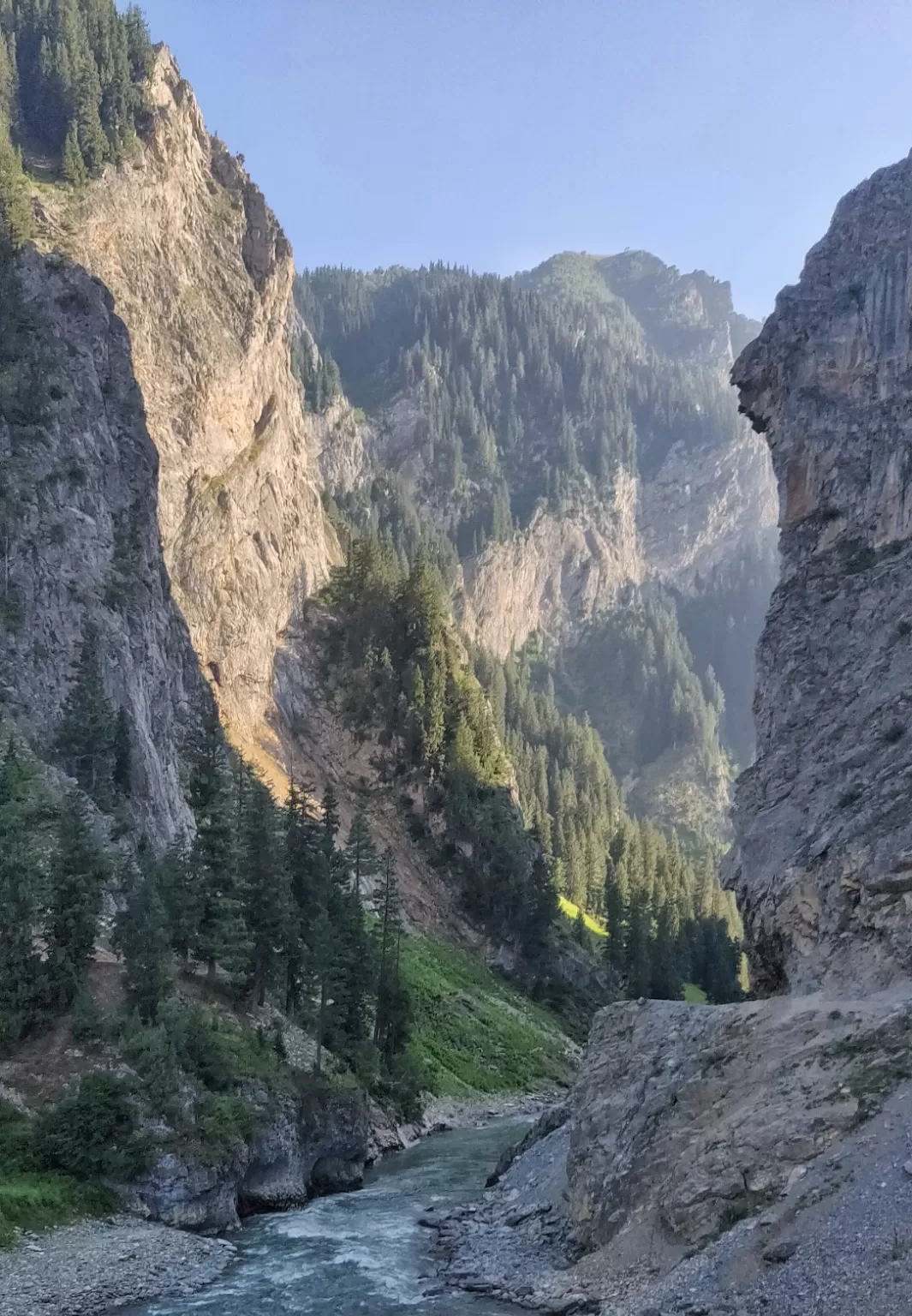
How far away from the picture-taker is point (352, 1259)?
31.8m

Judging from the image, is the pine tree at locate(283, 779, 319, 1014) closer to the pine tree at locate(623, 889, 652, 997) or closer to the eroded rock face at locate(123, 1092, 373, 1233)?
the eroded rock face at locate(123, 1092, 373, 1233)

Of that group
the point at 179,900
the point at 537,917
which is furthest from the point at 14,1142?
the point at 537,917

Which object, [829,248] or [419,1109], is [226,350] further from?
[419,1109]

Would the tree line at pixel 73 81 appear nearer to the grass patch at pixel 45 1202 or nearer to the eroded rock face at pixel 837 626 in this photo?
the eroded rock face at pixel 837 626

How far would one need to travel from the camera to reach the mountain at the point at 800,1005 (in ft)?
76.5

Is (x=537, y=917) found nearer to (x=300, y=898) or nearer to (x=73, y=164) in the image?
(x=300, y=898)

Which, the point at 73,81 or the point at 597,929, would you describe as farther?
the point at 597,929

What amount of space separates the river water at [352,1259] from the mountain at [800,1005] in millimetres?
1581

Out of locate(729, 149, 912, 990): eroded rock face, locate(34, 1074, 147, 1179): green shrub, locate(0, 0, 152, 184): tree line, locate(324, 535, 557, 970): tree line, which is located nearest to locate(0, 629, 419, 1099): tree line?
locate(34, 1074, 147, 1179): green shrub

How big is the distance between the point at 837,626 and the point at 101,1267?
3712 cm

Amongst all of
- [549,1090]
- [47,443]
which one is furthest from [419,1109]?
[47,443]

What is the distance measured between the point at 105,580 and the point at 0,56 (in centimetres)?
6785

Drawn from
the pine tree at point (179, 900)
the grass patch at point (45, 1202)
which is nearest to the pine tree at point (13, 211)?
the pine tree at point (179, 900)

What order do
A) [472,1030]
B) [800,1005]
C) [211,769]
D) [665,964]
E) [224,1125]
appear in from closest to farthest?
[800,1005] → [224,1125] → [211,769] → [472,1030] → [665,964]
